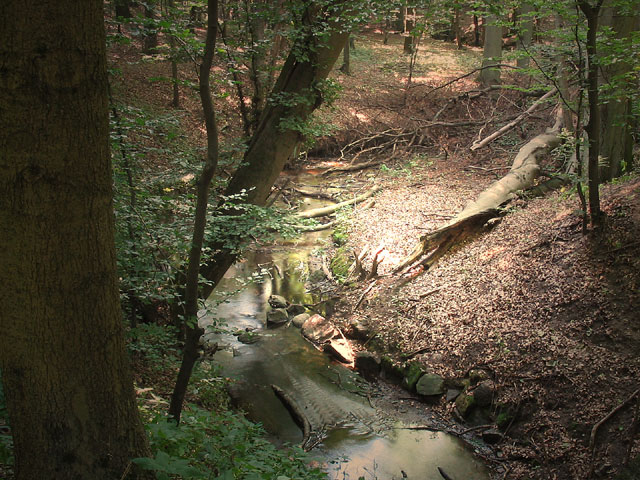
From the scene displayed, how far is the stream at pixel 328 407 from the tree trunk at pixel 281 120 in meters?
0.59

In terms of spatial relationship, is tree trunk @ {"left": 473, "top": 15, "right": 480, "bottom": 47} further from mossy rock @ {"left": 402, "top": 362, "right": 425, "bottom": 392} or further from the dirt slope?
mossy rock @ {"left": 402, "top": 362, "right": 425, "bottom": 392}

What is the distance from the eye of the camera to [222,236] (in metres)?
5.79

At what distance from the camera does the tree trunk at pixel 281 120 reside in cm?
584

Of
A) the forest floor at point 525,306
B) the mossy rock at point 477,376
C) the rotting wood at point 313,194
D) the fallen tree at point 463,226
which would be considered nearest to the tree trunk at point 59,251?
the forest floor at point 525,306

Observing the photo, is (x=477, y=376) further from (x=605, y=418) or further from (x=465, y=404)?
(x=605, y=418)

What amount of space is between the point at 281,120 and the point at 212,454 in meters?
4.28

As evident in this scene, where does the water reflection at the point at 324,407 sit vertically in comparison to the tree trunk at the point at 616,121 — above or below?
below

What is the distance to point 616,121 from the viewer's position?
664cm

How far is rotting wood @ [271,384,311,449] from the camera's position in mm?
5540

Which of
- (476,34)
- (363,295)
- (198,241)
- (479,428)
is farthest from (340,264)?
(476,34)

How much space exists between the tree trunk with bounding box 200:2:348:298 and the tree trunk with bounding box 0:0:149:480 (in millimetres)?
3784

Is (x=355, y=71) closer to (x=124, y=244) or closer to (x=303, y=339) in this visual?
(x=303, y=339)

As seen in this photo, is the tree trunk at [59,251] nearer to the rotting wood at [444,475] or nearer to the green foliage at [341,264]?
the rotting wood at [444,475]

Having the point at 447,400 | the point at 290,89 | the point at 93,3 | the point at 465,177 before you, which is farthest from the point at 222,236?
the point at 465,177
